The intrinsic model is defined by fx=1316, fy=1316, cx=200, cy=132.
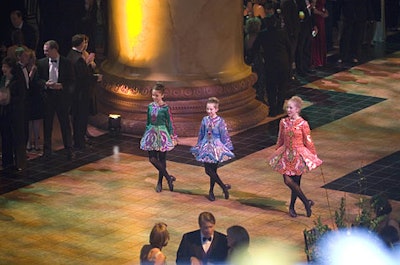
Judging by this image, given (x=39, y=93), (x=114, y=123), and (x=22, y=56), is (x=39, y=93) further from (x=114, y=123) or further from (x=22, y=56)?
(x=114, y=123)

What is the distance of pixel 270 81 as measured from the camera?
23.0 metres

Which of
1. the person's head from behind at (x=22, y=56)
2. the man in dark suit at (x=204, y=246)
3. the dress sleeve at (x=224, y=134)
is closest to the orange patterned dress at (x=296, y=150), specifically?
the dress sleeve at (x=224, y=134)

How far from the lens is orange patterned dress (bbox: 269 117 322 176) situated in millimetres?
17516

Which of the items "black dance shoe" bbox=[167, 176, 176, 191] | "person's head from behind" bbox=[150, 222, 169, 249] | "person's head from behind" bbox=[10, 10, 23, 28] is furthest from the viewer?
"person's head from behind" bbox=[10, 10, 23, 28]

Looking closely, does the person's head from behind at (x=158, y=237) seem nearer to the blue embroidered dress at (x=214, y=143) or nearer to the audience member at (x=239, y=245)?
the audience member at (x=239, y=245)

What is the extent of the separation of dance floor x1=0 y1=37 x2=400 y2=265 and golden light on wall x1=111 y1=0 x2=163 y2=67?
4.99 ft

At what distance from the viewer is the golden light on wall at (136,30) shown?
21.9 meters

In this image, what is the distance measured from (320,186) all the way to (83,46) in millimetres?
4452

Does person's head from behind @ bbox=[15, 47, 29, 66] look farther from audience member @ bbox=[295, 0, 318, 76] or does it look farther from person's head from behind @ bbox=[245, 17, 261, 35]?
audience member @ bbox=[295, 0, 318, 76]

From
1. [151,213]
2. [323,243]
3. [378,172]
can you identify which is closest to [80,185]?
[151,213]

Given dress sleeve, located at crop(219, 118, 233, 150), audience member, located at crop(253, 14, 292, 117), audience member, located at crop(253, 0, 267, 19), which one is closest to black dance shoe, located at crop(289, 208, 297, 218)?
dress sleeve, located at crop(219, 118, 233, 150)

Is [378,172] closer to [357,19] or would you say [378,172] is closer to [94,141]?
[94,141]

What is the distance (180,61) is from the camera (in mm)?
22000

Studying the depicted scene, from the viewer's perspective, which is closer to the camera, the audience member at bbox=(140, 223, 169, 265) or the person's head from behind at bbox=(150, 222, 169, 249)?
the audience member at bbox=(140, 223, 169, 265)
